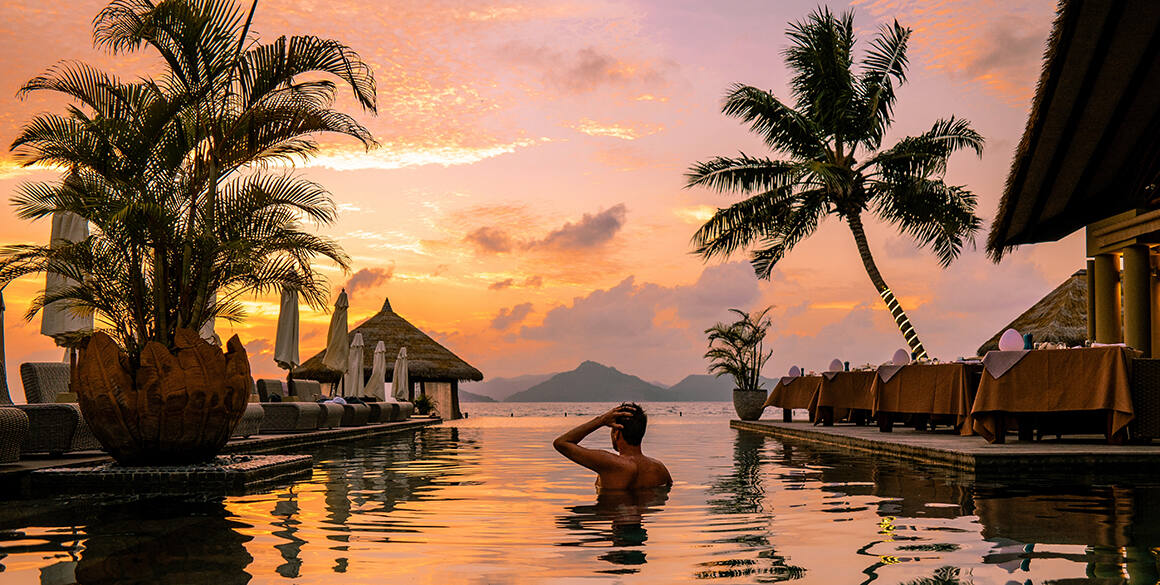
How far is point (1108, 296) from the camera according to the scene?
16656 mm

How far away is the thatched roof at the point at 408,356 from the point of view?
32188 millimetres

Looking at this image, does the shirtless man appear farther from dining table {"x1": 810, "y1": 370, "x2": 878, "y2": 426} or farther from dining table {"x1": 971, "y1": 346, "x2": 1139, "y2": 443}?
dining table {"x1": 810, "y1": 370, "x2": 878, "y2": 426}

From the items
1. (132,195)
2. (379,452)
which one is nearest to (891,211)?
(379,452)

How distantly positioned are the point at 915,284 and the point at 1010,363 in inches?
573

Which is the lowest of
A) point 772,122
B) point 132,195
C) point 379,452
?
point 379,452

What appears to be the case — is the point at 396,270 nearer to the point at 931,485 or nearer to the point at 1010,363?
the point at 1010,363

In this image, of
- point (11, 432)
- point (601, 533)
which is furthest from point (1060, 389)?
point (11, 432)

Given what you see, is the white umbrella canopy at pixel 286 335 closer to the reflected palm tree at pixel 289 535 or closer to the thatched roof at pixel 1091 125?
the reflected palm tree at pixel 289 535

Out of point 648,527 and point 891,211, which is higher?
point 891,211

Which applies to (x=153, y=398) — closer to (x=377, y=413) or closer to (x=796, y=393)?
(x=377, y=413)

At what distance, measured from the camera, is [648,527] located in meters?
5.09

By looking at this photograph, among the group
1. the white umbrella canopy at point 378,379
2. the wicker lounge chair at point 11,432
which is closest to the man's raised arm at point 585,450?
the wicker lounge chair at point 11,432

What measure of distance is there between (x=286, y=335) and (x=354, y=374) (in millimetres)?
4344

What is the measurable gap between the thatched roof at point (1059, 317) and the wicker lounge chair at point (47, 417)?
20.3m
